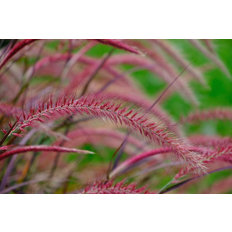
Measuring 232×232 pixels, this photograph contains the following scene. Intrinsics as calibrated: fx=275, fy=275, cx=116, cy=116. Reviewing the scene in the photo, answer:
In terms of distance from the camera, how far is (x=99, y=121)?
1.87ft

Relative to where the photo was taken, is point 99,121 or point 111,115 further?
point 99,121

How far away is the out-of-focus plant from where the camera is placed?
0.44 metres

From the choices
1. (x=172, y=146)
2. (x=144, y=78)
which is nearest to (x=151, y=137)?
(x=172, y=146)

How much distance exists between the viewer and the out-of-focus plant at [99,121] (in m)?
0.44

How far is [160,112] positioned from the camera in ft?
2.40
